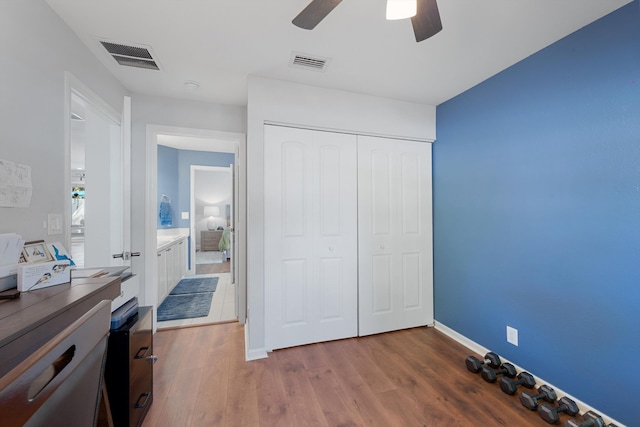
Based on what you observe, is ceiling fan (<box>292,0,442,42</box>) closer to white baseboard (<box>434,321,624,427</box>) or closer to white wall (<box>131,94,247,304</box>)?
white wall (<box>131,94,247,304</box>)

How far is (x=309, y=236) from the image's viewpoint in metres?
2.47

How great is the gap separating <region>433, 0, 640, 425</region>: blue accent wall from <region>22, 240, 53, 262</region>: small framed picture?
3.09 metres

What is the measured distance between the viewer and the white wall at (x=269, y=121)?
225cm

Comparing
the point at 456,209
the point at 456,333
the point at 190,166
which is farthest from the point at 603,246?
the point at 190,166

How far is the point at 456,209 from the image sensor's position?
264cm

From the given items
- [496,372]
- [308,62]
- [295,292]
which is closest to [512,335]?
[496,372]

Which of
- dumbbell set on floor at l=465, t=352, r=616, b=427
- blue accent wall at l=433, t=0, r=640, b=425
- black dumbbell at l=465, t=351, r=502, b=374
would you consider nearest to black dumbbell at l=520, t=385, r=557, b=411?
dumbbell set on floor at l=465, t=352, r=616, b=427

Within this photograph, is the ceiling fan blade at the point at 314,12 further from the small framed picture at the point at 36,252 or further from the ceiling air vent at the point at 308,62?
the small framed picture at the point at 36,252

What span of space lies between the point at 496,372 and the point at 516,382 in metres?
0.14

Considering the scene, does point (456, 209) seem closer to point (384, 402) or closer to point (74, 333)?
point (384, 402)

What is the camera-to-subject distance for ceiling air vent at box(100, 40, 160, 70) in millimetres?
1873

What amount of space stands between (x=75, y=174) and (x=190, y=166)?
7.44 ft

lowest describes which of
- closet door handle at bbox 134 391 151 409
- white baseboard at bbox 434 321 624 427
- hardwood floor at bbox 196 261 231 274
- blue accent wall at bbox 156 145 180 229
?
white baseboard at bbox 434 321 624 427

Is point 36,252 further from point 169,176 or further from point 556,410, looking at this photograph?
point 169,176
